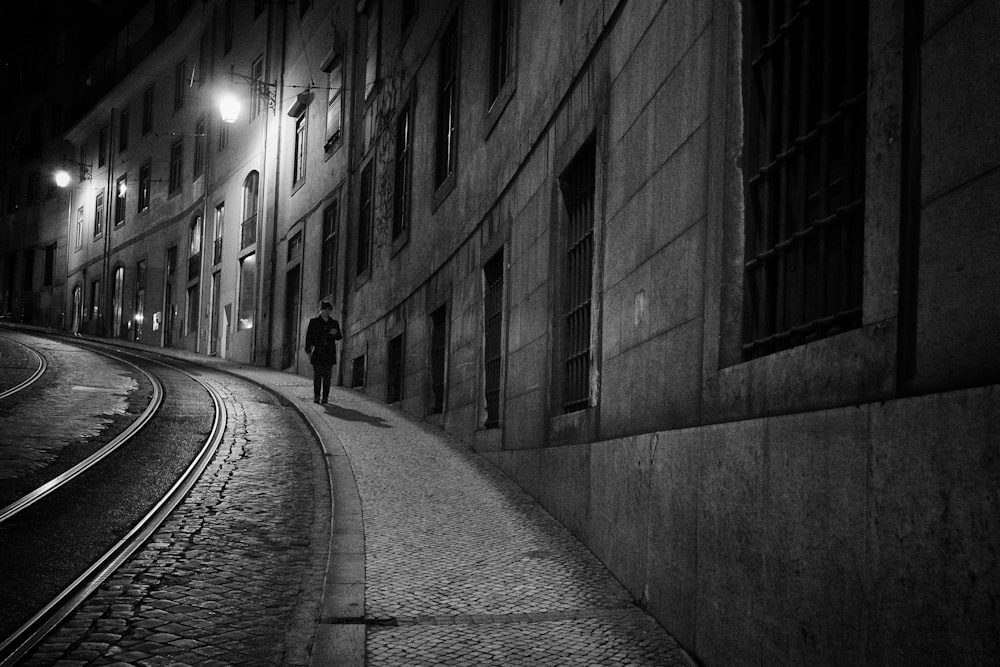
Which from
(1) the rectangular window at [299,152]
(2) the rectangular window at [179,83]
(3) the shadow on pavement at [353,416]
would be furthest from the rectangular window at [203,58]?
(3) the shadow on pavement at [353,416]

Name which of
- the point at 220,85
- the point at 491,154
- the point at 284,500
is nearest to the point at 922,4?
the point at 284,500

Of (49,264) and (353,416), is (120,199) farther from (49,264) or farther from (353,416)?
(353,416)

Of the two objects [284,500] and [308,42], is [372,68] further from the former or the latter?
[284,500]

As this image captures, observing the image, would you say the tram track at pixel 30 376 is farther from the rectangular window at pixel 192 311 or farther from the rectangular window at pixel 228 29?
the rectangular window at pixel 228 29

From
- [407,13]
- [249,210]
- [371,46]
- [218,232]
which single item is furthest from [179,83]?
[407,13]

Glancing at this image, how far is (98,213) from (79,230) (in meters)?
2.52

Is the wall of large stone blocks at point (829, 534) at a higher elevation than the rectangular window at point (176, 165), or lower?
lower

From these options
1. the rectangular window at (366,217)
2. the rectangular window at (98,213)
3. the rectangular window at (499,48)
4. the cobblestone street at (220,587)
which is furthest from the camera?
the rectangular window at (98,213)

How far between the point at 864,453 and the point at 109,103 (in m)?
42.5

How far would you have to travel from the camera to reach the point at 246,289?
2728 centimetres

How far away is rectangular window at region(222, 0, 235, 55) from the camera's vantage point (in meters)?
30.1

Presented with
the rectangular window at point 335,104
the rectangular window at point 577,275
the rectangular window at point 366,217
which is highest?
the rectangular window at point 335,104

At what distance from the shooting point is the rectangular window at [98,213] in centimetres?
4050

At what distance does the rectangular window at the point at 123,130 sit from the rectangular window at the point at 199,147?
8.00 metres
